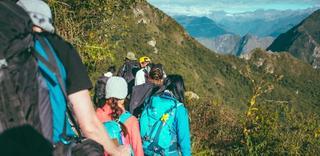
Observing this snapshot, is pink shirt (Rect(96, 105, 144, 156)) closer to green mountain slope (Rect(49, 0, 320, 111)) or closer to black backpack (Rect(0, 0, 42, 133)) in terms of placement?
black backpack (Rect(0, 0, 42, 133))

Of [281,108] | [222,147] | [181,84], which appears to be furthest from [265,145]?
[181,84]

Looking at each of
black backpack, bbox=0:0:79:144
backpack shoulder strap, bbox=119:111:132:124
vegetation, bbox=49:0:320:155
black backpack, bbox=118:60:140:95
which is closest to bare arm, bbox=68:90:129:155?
black backpack, bbox=0:0:79:144

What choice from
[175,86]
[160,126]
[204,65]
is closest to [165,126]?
[160,126]

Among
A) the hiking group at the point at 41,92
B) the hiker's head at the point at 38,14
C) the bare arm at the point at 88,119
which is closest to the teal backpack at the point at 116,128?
the hiking group at the point at 41,92

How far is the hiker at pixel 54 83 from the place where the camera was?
2006mm

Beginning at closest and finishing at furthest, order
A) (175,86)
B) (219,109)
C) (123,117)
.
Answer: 1. (123,117)
2. (175,86)
3. (219,109)

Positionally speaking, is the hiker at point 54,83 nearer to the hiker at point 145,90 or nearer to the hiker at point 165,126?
the hiker at point 165,126

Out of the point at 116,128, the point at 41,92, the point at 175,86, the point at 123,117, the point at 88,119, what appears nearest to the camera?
the point at 41,92

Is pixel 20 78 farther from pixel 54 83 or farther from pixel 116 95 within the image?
pixel 116 95

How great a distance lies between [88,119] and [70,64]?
0.28m

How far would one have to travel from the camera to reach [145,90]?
18.2 feet

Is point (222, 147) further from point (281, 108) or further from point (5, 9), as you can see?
point (5, 9)

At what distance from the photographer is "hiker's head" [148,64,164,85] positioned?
5.59 m

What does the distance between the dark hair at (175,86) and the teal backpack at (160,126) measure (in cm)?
21
